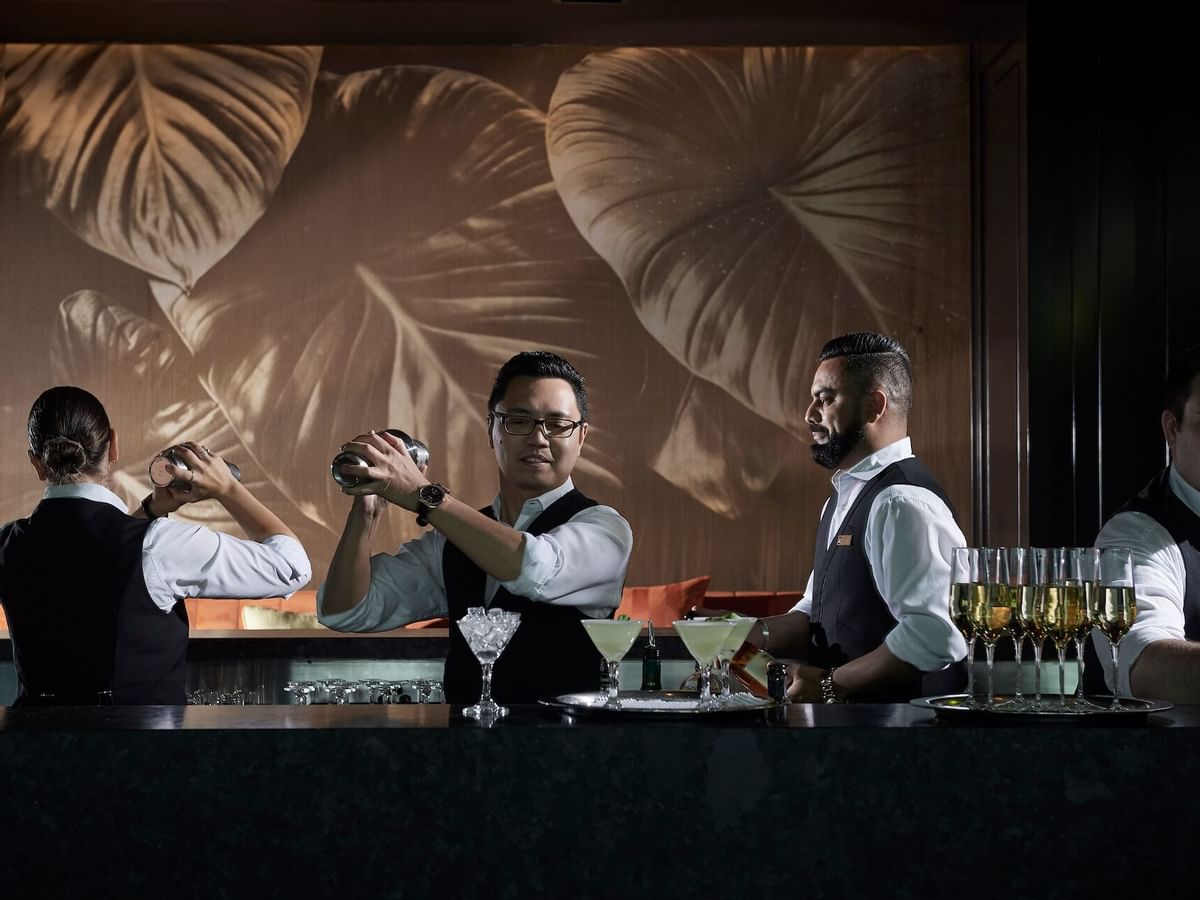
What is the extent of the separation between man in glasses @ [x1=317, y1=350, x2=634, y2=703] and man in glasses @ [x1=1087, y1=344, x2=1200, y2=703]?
870 mm

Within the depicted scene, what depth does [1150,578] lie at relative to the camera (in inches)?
91.7

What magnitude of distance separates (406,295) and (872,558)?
152 inches

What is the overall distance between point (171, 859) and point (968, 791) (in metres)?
0.95

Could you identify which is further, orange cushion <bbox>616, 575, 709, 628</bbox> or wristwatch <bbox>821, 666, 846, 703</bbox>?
orange cushion <bbox>616, 575, 709, 628</bbox>

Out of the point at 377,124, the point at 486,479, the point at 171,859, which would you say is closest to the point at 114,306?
the point at 377,124

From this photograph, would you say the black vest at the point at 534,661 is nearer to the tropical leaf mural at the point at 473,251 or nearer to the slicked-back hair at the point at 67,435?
the slicked-back hair at the point at 67,435

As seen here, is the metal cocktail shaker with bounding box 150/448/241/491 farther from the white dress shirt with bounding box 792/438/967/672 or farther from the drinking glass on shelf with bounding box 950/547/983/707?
the drinking glass on shelf with bounding box 950/547/983/707

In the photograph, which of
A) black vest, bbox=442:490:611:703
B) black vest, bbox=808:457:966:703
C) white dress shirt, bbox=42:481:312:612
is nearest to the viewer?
black vest, bbox=442:490:611:703

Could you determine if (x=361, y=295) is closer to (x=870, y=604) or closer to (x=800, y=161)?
(x=800, y=161)

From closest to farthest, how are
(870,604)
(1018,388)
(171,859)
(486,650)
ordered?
(171,859) < (486,650) < (870,604) < (1018,388)

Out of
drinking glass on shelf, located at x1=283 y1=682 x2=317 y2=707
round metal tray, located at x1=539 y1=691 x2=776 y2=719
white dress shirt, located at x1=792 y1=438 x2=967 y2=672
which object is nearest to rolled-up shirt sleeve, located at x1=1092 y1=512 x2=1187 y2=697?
white dress shirt, located at x1=792 y1=438 x2=967 y2=672

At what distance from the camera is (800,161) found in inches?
239

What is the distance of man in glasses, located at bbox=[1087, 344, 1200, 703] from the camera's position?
220 cm

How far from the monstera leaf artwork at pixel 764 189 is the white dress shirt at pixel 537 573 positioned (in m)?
3.58
